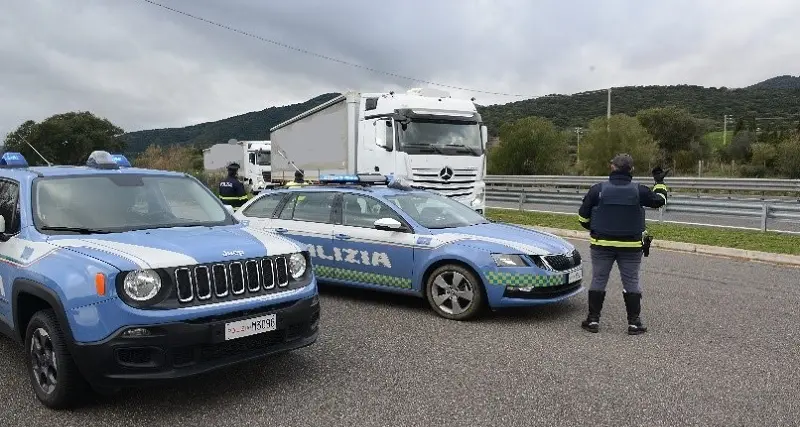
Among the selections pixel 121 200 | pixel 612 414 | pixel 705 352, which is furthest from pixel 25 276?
pixel 705 352

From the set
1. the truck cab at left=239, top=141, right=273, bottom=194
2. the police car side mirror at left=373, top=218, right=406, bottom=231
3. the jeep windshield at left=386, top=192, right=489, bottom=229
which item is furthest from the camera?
the truck cab at left=239, top=141, right=273, bottom=194

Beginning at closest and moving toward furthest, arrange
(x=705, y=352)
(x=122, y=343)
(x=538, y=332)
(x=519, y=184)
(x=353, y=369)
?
(x=122, y=343)
(x=353, y=369)
(x=705, y=352)
(x=538, y=332)
(x=519, y=184)

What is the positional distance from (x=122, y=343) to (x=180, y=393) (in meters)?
0.78

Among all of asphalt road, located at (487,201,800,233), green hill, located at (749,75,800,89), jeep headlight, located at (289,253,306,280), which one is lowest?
asphalt road, located at (487,201,800,233)

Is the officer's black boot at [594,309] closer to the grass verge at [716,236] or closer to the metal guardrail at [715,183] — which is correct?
the grass verge at [716,236]

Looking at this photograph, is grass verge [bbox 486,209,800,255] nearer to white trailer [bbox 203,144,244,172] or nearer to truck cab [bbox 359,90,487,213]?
truck cab [bbox 359,90,487,213]

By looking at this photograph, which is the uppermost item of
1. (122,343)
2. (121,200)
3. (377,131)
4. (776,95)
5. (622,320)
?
(776,95)

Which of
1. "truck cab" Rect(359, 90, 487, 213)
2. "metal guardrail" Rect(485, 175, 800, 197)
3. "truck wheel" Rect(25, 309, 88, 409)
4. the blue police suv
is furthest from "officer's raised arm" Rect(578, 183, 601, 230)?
"metal guardrail" Rect(485, 175, 800, 197)

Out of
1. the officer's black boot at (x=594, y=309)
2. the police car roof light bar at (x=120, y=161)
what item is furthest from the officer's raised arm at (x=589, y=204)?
the police car roof light bar at (x=120, y=161)

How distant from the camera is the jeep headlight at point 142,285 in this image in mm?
3701

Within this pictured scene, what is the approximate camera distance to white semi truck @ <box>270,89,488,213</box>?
43.9ft

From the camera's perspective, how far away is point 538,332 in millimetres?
5887

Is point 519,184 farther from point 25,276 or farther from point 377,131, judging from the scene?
point 25,276

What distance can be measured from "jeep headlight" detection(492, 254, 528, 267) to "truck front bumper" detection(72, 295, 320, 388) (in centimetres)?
281
